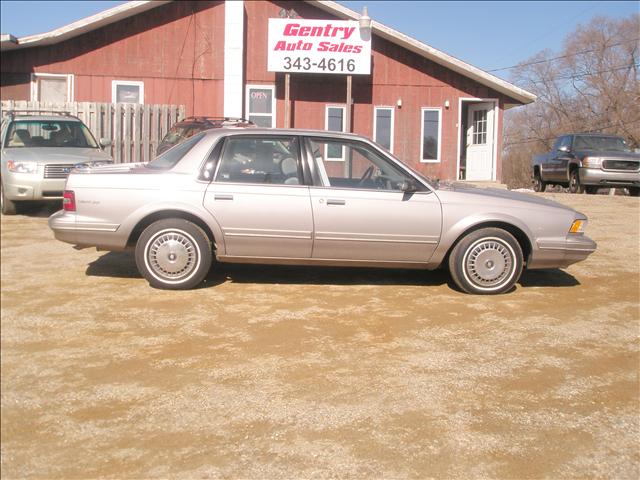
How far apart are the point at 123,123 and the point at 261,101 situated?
437 centimetres

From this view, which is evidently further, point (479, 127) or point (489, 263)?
point (479, 127)

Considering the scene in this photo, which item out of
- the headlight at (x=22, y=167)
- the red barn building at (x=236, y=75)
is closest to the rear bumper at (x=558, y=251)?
the headlight at (x=22, y=167)

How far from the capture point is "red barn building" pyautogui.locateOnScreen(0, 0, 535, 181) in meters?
17.8

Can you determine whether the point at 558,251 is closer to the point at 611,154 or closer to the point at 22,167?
the point at 22,167

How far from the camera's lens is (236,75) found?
18141 millimetres

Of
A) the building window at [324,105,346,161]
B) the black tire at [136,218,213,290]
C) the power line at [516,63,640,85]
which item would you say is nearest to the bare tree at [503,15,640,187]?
the power line at [516,63,640,85]

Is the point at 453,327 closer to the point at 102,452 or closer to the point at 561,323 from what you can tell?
the point at 561,323

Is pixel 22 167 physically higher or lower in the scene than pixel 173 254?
higher

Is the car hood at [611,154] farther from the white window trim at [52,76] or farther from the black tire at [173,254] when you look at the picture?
the black tire at [173,254]

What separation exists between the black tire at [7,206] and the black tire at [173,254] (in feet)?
11.6

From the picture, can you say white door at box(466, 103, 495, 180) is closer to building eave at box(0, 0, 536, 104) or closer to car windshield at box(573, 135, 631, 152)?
building eave at box(0, 0, 536, 104)

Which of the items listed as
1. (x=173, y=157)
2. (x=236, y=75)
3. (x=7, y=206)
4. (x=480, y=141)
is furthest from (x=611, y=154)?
(x=7, y=206)

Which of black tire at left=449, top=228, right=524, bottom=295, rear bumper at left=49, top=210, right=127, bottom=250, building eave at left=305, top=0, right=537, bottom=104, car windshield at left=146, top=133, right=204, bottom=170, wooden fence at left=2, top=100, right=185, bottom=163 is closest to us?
rear bumper at left=49, top=210, right=127, bottom=250

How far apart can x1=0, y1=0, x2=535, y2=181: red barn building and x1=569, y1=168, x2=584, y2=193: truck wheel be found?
2495 millimetres
